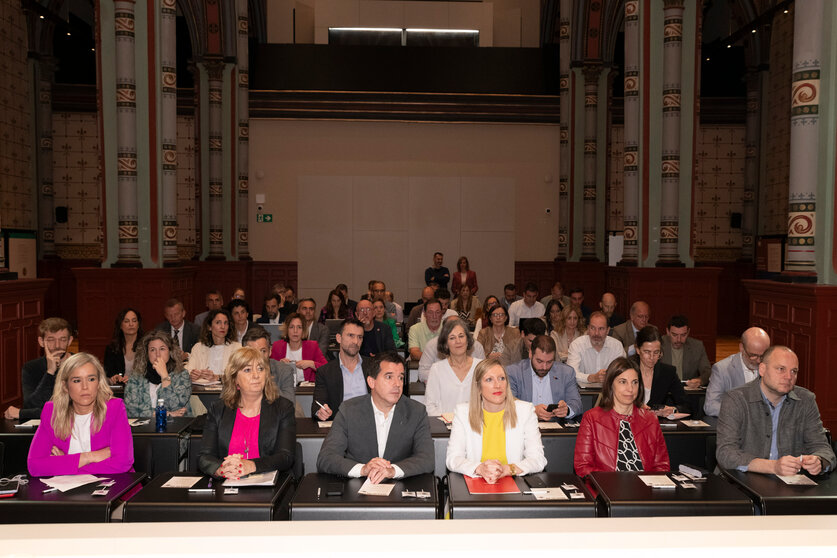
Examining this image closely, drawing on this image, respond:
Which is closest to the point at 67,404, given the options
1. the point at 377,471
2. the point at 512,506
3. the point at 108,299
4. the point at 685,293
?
the point at 377,471

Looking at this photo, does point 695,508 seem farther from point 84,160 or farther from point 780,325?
point 84,160

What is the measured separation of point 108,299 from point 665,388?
7.22 meters

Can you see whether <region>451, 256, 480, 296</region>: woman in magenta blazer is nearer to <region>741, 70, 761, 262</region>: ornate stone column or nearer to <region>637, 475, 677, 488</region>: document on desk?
<region>741, 70, 761, 262</region>: ornate stone column

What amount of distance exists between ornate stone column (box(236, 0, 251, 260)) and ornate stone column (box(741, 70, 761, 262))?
11.1m

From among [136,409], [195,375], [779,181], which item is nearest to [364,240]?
[779,181]

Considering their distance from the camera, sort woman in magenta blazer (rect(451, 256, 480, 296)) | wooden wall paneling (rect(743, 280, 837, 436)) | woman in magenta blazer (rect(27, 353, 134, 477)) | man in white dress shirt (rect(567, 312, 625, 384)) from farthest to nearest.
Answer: woman in magenta blazer (rect(451, 256, 480, 296)), man in white dress shirt (rect(567, 312, 625, 384)), wooden wall paneling (rect(743, 280, 837, 436)), woman in magenta blazer (rect(27, 353, 134, 477))

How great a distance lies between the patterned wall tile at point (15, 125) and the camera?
13430mm

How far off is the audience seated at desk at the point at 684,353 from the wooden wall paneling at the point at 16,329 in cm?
640

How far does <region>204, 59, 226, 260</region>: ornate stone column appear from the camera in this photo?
49.9ft

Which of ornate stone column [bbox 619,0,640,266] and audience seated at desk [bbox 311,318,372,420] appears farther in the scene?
ornate stone column [bbox 619,0,640,266]

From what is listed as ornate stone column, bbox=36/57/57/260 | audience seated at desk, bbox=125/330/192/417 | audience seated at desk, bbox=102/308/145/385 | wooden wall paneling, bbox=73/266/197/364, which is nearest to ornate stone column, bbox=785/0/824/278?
audience seated at desk, bbox=125/330/192/417

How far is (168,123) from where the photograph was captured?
9977 millimetres

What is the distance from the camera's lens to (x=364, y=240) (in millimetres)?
16828

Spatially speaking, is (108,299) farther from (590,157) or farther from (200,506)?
(590,157)
